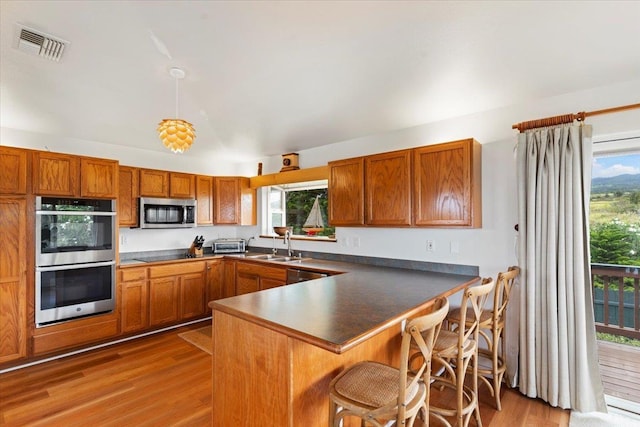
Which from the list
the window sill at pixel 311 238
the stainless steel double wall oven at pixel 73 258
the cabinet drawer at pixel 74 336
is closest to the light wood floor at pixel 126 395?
the cabinet drawer at pixel 74 336

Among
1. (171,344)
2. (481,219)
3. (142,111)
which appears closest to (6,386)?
(171,344)

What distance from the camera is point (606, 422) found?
6.95 feet

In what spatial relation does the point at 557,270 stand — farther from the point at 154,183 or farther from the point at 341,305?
the point at 154,183

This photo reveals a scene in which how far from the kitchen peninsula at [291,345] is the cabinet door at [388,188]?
1072mm

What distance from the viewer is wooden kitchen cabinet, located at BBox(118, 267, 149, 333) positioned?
3.61 meters

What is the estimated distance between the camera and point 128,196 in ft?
12.9

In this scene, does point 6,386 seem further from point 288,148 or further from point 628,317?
point 628,317

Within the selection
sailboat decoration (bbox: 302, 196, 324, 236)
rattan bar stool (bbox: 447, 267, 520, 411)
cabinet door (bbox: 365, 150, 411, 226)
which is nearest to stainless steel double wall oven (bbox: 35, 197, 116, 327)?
sailboat decoration (bbox: 302, 196, 324, 236)

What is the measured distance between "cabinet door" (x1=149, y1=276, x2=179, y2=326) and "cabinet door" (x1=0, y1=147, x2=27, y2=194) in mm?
1632

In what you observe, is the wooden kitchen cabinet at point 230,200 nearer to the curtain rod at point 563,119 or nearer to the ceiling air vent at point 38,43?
the ceiling air vent at point 38,43

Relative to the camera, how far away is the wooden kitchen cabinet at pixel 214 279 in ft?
14.5

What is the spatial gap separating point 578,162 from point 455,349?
165 centimetres

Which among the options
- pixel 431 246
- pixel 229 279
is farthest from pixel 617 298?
pixel 229 279

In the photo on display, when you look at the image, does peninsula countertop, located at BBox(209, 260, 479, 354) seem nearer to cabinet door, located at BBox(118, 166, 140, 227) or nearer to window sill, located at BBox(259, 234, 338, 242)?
window sill, located at BBox(259, 234, 338, 242)
